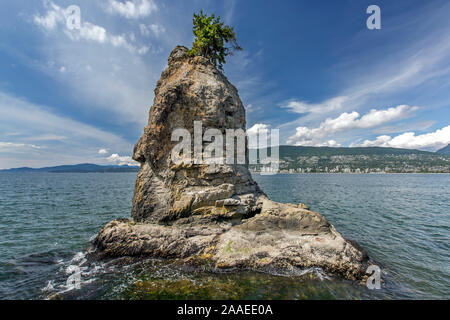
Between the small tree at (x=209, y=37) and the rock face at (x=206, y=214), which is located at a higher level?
the small tree at (x=209, y=37)

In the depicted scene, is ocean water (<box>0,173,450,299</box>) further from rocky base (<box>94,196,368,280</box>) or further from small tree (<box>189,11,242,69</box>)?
small tree (<box>189,11,242,69</box>)

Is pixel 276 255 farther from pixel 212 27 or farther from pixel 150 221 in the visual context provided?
pixel 212 27

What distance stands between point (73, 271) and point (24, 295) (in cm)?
218

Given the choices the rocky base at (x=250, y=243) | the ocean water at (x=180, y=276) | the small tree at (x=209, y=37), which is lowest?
the ocean water at (x=180, y=276)

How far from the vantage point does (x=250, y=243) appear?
1177 cm

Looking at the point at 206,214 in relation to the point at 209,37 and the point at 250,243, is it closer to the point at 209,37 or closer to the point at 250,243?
the point at 250,243

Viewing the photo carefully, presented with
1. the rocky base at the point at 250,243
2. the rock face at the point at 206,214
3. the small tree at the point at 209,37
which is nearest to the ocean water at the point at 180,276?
the rocky base at the point at 250,243

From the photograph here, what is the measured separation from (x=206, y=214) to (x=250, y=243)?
12.4 feet

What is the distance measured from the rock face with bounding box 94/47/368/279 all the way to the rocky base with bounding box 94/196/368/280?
53 mm

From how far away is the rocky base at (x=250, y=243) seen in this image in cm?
1064

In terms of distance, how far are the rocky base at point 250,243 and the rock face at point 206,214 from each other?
53mm

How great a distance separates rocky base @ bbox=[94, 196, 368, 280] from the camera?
34.9ft

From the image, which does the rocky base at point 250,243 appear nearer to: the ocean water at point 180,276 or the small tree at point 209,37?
the ocean water at point 180,276

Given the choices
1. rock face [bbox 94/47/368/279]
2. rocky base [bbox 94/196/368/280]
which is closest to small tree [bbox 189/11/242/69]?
rock face [bbox 94/47/368/279]
